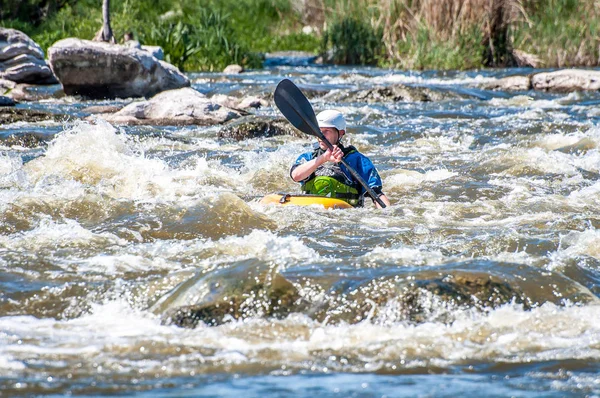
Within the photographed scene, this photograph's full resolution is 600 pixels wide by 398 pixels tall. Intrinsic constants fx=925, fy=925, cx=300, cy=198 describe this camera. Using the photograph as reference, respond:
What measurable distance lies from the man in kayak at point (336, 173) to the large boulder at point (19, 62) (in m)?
9.16

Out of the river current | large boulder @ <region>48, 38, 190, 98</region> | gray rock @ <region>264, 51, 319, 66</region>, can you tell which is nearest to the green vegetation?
gray rock @ <region>264, 51, 319, 66</region>

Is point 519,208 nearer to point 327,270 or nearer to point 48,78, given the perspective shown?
point 327,270

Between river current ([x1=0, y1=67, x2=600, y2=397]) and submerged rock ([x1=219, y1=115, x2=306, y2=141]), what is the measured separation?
1.27 metres

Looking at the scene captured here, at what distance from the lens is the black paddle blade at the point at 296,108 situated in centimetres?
641

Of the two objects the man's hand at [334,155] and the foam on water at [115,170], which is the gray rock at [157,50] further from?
the man's hand at [334,155]

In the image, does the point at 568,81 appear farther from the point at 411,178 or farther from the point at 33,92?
the point at 33,92

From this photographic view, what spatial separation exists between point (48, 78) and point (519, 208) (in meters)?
10.1

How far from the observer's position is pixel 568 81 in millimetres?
14289

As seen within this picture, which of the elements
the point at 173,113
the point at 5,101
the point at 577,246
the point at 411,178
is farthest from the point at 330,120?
the point at 5,101

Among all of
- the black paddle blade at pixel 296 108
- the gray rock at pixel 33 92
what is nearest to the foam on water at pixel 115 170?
the black paddle blade at pixel 296 108

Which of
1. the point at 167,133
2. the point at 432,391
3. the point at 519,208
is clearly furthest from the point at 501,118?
the point at 432,391

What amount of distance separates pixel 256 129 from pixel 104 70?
3.76m

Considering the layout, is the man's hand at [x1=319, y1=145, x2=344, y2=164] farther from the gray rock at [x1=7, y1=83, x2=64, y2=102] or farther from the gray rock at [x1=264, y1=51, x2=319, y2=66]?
the gray rock at [x1=264, y1=51, x2=319, y2=66]

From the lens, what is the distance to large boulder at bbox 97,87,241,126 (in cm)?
1059
